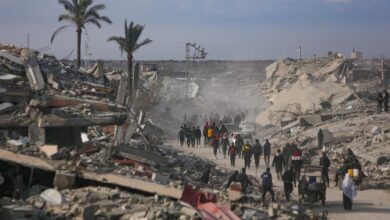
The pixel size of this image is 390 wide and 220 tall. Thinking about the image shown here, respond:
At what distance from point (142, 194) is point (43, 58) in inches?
541

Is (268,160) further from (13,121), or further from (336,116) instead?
(336,116)

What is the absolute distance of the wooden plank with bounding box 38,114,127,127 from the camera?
16531 millimetres

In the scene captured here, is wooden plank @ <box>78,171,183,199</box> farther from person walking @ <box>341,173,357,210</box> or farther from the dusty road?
person walking @ <box>341,173,357,210</box>

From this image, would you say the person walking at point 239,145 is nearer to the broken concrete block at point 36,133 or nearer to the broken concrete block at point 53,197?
the broken concrete block at point 36,133

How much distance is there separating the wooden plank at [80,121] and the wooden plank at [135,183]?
3.57 meters

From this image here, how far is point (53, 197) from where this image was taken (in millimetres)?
12039

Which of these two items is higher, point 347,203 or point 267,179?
point 267,179

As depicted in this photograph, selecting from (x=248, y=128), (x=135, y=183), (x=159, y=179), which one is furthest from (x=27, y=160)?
(x=248, y=128)

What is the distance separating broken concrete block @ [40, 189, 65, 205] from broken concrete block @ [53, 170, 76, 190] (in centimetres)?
79

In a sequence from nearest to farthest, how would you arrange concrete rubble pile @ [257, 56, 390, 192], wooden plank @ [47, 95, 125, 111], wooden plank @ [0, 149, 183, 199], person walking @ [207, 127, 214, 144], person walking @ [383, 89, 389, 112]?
wooden plank @ [0, 149, 183, 199], wooden plank @ [47, 95, 125, 111], concrete rubble pile @ [257, 56, 390, 192], person walking @ [207, 127, 214, 144], person walking @ [383, 89, 389, 112]

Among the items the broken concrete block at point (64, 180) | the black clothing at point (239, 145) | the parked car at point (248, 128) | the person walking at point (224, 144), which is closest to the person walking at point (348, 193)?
the broken concrete block at point (64, 180)

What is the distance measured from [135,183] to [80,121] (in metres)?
4.67

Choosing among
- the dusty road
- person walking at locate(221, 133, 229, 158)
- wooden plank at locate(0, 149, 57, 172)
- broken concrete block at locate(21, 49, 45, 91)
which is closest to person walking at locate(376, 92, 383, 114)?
person walking at locate(221, 133, 229, 158)

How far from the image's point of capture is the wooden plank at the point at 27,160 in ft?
44.8
